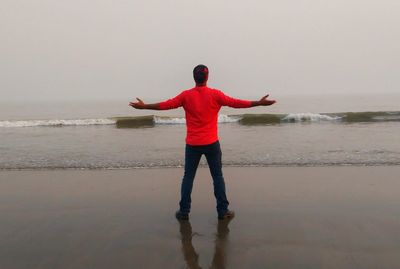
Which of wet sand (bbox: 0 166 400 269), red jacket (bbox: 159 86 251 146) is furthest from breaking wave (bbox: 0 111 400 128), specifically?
red jacket (bbox: 159 86 251 146)

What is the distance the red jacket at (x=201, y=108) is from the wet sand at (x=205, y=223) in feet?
3.23

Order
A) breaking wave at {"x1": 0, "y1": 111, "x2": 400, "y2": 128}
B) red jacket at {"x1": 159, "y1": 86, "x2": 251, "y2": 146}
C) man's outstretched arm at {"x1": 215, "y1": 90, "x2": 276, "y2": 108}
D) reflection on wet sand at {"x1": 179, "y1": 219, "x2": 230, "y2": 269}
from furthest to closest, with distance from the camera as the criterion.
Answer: breaking wave at {"x1": 0, "y1": 111, "x2": 400, "y2": 128}
red jacket at {"x1": 159, "y1": 86, "x2": 251, "y2": 146}
man's outstretched arm at {"x1": 215, "y1": 90, "x2": 276, "y2": 108}
reflection on wet sand at {"x1": 179, "y1": 219, "x2": 230, "y2": 269}

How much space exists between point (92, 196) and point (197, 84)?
2.52m

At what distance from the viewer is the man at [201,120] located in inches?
166

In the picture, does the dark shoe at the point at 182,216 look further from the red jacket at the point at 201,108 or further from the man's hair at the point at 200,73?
the man's hair at the point at 200,73

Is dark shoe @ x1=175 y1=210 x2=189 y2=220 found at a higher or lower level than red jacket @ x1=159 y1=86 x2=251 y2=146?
lower

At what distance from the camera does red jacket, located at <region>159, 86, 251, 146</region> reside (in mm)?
4254

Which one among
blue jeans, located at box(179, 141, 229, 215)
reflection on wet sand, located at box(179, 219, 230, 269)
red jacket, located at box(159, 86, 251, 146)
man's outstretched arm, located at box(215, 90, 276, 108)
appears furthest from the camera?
blue jeans, located at box(179, 141, 229, 215)

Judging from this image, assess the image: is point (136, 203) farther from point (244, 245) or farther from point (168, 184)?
point (244, 245)

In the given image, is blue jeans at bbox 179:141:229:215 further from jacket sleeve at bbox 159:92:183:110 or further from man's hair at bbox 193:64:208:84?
man's hair at bbox 193:64:208:84

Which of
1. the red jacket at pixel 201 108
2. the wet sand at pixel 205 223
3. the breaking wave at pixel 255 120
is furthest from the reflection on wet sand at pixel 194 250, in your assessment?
the breaking wave at pixel 255 120

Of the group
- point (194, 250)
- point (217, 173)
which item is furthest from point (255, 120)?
point (194, 250)

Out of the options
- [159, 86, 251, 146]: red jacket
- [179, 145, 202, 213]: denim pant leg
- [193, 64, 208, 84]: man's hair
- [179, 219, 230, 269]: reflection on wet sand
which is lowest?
[179, 219, 230, 269]: reflection on wet sand

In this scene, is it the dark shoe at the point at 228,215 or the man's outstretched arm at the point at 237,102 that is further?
the dark shoe at the point at 228,215
